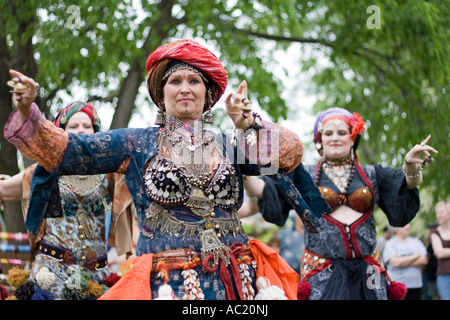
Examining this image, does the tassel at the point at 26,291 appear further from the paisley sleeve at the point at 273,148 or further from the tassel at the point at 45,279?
the paisley sleeve at the point at 273,148

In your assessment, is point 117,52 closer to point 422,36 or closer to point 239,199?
point 422,36

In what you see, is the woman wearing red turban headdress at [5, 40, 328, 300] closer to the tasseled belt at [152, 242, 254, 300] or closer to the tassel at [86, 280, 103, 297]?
the tasseled belt at [152, 242, 254, 300]

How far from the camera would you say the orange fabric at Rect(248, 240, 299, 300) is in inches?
130

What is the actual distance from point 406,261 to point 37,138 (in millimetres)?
5893

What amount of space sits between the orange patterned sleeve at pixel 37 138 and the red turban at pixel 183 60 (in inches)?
22.6

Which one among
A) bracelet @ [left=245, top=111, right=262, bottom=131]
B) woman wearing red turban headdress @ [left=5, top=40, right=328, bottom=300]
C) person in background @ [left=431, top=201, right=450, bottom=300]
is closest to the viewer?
woman wearing red turban headdress @ [left=5, top=40, right=328, bottom=300]

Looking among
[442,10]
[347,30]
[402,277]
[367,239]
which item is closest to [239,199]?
[367,239]

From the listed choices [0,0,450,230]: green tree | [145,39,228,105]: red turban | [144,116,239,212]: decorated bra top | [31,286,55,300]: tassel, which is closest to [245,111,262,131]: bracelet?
[144,116,239,212]: decorated bra top

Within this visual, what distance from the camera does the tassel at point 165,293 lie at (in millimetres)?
3038

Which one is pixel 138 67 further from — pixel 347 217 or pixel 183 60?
pixel 183 60

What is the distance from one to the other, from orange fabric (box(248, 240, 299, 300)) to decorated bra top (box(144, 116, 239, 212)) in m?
0.26

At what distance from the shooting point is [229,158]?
134 inches

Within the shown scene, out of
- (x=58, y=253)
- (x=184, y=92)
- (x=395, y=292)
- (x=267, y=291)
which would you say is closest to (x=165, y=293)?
(x=267, y=291)

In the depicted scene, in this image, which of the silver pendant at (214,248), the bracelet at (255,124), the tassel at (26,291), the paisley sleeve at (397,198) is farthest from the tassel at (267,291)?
the paisley sleeve at (397,198)
